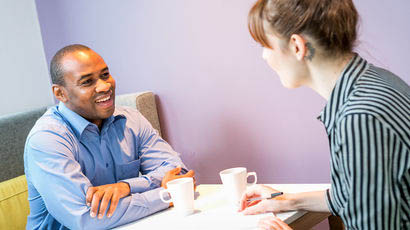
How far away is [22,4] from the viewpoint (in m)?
2.62

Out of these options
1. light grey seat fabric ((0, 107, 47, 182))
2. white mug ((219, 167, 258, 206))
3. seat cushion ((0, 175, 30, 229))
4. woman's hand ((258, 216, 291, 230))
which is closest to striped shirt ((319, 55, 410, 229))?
woman's hand ((258, 216, 291, 230))

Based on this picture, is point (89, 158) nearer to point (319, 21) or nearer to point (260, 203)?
point (260, 203)

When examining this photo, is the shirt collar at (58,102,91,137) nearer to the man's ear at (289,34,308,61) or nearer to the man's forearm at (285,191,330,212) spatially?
the man's forearm at (285,191,330,212)

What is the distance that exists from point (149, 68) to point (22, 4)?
0.90m

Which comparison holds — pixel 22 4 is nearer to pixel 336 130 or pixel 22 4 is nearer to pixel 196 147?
pixel 196 147

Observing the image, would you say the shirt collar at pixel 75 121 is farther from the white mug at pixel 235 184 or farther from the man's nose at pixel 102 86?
the white mug at pixel 235 184

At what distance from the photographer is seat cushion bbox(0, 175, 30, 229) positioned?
1969mm

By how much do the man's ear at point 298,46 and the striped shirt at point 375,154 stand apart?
0.14 meters

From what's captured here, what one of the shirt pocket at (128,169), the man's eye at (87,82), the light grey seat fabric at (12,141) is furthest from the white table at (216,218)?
the light grey seat fabric at (12,141)

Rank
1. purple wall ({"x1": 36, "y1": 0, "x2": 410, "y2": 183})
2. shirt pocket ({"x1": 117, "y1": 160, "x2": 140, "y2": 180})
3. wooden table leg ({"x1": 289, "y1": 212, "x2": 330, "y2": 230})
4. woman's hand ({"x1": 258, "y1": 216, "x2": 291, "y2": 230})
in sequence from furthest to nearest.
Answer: purple wall ({"x1": 36, "y1": 0, "x2": 410, "y2": 183}) → shirt pocket ({"x1": 117, "y1": 160, "x2": 140, "y2": 180}) → wooden table leg ({"x1": 289, "y1": 212, "x2": 330, "y2": 230}) → woman's hand ({"x1": 258, "y1": 216, "x2": 291, "y2": 230})

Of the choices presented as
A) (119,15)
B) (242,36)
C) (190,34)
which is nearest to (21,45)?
(119,15)

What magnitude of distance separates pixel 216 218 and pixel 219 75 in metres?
0.98

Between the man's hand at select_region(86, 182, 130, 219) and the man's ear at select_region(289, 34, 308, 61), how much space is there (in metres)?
0.71

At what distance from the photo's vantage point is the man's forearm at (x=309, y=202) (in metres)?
1.17
